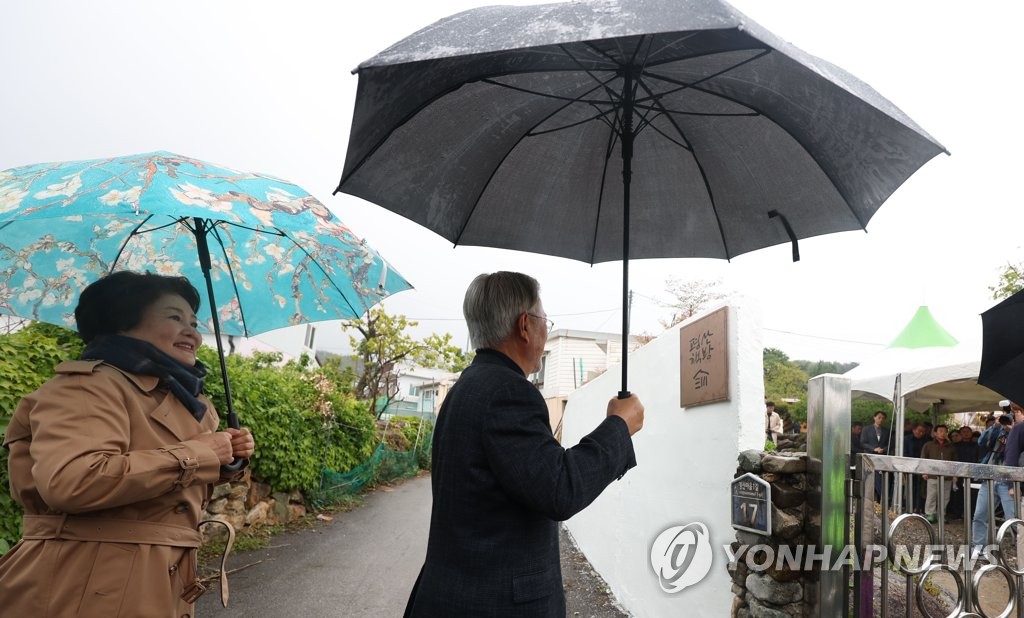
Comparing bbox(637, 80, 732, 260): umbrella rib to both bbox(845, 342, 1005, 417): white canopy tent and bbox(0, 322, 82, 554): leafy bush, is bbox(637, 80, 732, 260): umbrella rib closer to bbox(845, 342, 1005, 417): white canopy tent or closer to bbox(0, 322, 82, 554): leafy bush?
bbox(0, 322, 82, 554): leafy bush

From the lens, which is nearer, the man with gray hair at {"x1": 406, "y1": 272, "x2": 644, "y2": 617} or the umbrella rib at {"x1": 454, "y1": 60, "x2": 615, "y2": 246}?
the man with gray hair at {"x1": 406, "y1": 272, "x2": 644, "y2": 617}

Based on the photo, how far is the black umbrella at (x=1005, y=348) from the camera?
3.52 m

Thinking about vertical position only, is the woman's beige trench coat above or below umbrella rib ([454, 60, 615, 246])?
below

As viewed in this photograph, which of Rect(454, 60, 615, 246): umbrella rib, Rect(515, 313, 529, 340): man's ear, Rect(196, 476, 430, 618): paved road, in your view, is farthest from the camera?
Rect(196, 476, 430, 618): paved road

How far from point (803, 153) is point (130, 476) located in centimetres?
252

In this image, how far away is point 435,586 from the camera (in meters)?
1.84

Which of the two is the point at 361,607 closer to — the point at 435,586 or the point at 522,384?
the point at 435,586

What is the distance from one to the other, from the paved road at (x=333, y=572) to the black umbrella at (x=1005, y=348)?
15.7ft

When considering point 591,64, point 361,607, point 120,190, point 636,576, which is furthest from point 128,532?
point 636,576

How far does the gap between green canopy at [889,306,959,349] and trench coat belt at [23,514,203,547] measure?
11.1 meters

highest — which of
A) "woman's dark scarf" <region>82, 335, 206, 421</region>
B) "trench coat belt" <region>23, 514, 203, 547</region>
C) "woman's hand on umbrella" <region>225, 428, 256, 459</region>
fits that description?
"woman's dark scarf" <region>82, 335, 206, 421</region>

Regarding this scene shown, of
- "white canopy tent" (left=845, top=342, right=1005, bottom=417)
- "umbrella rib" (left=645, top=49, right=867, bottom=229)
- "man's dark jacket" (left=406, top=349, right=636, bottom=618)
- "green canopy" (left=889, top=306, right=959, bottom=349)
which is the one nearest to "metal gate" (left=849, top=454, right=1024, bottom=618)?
"umbrella rib" (left=645, top=49, right=867, bottom=229)

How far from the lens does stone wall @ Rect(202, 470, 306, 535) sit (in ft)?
23.7

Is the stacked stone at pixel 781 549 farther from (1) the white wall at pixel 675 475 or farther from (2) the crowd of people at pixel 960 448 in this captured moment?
(2) the crowd of people at pixel 960 448
